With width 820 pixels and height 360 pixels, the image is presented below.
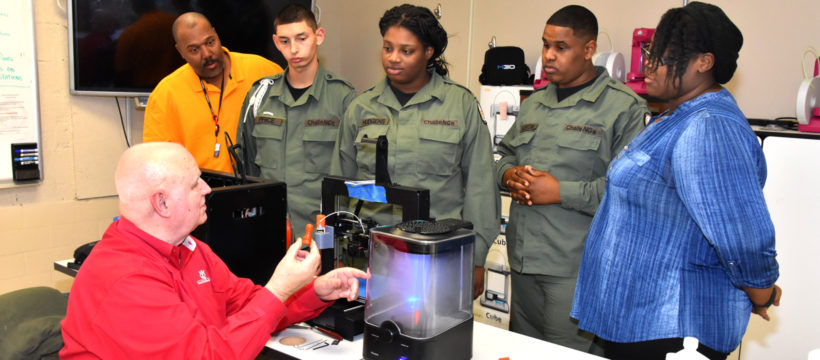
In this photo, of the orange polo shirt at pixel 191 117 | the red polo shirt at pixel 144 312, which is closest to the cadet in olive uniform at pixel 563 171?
the red polo shirt at pixel 144 312

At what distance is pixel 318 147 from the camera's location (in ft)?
A: 8.72

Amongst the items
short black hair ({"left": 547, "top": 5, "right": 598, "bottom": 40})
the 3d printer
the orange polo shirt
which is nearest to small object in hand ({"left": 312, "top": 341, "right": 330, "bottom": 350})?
the 3d printer

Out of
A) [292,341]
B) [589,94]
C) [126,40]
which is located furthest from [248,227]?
[126,40]

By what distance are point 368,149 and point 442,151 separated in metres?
0.28

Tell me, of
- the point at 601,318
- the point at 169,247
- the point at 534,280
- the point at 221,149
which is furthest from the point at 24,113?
the point at 601,318

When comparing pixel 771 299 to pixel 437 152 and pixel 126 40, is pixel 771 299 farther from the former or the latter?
pixel 126 40

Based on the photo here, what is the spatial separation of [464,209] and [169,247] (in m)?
1.13

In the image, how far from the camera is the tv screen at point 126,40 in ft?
11.7

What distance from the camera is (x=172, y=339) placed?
4.07 feet

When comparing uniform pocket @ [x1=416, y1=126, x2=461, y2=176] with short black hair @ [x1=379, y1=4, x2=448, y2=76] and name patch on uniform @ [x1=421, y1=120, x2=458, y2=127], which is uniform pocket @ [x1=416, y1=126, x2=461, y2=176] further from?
short black hair @ [x1=379, y1=4, x2=448, y2=76]

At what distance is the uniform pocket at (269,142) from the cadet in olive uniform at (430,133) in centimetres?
52

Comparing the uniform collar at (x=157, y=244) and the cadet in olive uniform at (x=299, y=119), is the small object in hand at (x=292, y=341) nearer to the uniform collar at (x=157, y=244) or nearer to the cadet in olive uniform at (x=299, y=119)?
the uniform collar at (x=157, y=244)

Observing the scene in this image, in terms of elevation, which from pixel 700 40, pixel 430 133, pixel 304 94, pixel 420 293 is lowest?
pixel 420 293

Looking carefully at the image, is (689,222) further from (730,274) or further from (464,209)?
(464,209)
